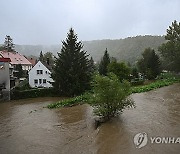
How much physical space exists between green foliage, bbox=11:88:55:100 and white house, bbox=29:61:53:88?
8854 millimetres

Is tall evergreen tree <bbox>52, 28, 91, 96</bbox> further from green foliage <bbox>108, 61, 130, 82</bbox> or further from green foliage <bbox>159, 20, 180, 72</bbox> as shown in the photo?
green foliage <bbox>159, 20, 180, 72</bbox>

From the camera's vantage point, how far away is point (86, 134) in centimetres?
1537

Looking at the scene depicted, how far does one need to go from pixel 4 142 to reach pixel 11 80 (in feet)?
92.2

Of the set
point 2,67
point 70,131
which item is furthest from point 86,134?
point 2,67

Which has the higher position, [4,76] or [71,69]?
[71,69]

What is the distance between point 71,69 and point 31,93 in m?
8.37

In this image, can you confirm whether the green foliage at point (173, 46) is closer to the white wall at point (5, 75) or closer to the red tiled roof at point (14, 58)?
the white wall at point (5, 75)

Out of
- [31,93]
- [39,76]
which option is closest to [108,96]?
[31,93]

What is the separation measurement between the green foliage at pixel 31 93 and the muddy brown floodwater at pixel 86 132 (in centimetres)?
1532

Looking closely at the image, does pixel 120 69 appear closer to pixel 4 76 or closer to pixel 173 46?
pixel 173 46

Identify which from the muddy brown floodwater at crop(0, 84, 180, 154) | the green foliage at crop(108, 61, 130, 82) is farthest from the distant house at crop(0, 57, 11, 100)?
the green foliage at crop(108, 61, 130, 82)

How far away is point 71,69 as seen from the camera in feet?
114

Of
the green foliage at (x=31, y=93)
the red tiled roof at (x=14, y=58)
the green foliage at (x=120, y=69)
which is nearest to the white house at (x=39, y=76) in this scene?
the green foliage at (x=31, y=93)

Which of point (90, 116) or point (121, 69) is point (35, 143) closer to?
point (90, 116)
